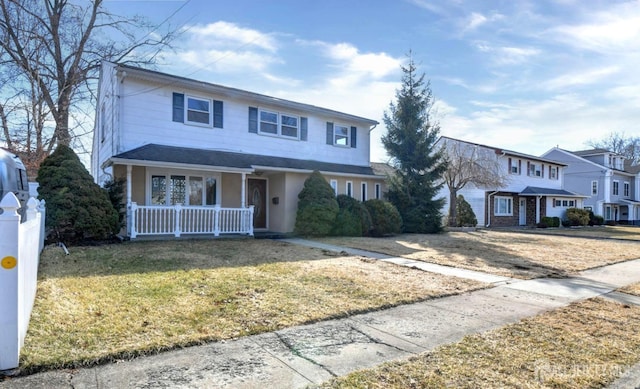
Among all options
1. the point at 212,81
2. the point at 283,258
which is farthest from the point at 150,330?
the point at 212,81

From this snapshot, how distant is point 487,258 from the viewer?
10.7 m

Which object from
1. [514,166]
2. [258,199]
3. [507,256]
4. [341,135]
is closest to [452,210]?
[514,166]

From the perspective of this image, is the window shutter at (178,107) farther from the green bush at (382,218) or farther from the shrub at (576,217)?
the shrub at (576,217)

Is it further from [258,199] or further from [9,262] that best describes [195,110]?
[9,262]

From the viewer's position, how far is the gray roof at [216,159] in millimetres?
12500

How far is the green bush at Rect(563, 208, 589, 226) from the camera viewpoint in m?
31.8

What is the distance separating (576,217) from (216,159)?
104 feet

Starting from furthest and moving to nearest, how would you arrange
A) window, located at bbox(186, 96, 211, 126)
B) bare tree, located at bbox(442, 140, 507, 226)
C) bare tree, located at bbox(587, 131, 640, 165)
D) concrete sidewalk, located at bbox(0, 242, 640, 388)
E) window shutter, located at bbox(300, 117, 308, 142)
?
bare tree, located at bbox(587, 131, 640, 165) < bare tree, located at bbox(442, 140, 507, 226) < window shutter, located at bbox(300, 117, 308, 142) < window, located at bbox(186, 96, 211, 126) < concrete sidewalk, located at bbox(0, 242, 640, 388)

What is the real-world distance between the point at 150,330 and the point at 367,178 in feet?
50.6

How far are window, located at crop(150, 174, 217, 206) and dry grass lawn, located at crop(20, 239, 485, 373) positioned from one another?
4.06 metres

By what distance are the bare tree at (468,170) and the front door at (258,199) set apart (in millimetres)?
12279

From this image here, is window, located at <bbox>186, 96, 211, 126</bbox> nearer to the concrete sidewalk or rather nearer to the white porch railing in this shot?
the white porch railing

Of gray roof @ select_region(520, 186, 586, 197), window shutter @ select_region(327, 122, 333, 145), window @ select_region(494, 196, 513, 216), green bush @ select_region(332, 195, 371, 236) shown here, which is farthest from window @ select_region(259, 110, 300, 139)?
gray roof @ select_region(520, 186, 586, 197)

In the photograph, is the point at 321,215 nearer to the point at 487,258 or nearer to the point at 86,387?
the point at 487,258
